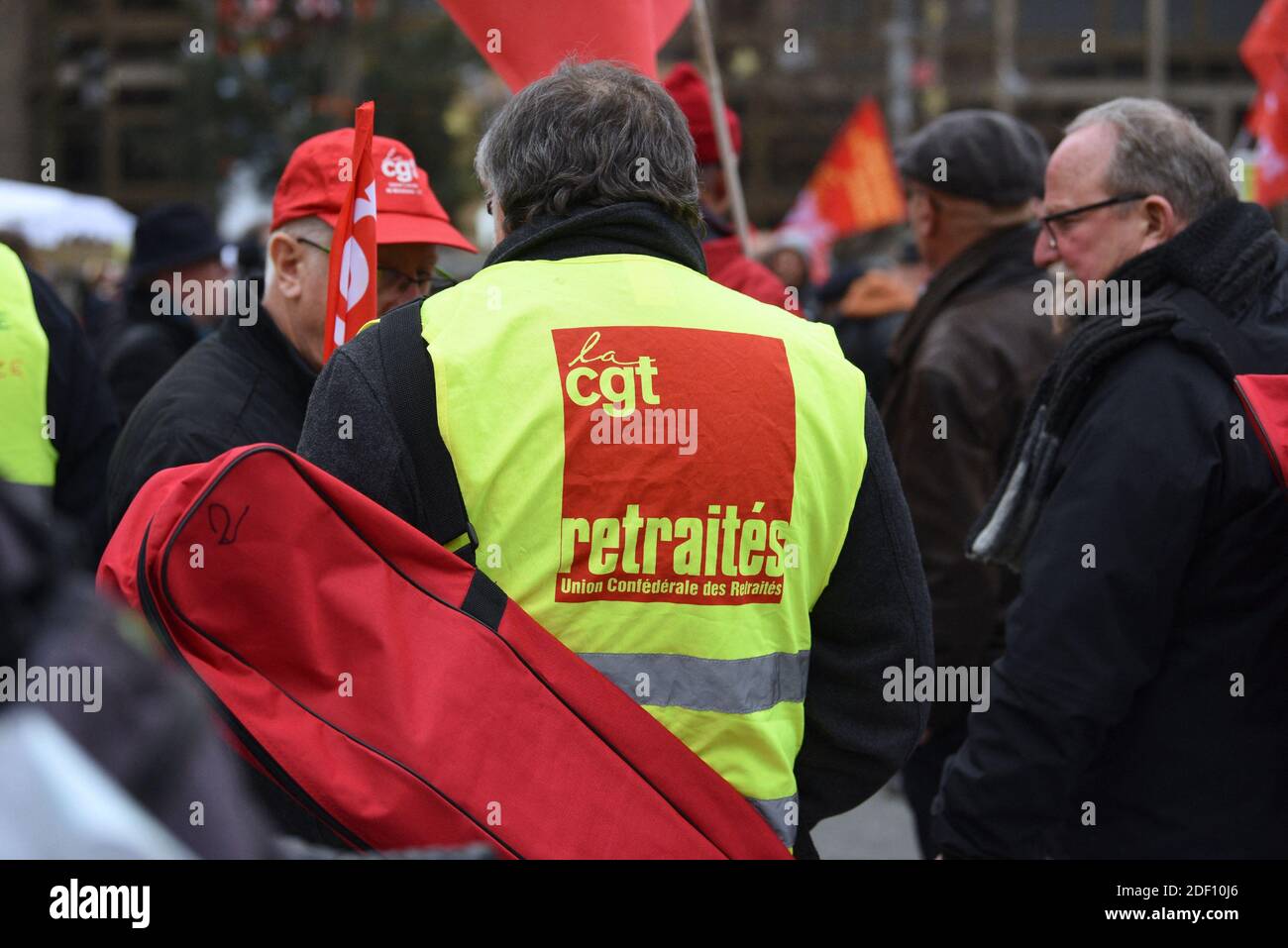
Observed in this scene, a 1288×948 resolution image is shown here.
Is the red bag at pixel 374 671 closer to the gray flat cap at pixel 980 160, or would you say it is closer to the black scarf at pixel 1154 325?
the black scarf at pixel 1154 325

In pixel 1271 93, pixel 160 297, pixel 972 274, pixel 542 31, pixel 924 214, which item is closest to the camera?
pixel 542 31

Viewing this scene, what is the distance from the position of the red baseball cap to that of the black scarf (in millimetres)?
1292

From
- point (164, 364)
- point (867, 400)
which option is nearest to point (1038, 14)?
point (164, 364)

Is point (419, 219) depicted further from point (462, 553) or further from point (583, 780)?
point (583, 780)

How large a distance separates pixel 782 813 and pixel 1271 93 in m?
6.33

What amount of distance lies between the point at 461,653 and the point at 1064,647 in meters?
1.18

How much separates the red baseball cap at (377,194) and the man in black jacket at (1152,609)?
139 centimetres

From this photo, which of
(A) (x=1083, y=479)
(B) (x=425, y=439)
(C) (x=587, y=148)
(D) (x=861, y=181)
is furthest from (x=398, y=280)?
(D) (x=861, y=181)

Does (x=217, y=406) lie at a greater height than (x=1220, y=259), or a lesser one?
lesser

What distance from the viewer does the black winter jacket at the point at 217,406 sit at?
10.0ft

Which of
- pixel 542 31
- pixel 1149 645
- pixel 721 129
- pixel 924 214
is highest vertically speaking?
pixel 542 31

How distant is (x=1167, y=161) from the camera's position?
120 inches

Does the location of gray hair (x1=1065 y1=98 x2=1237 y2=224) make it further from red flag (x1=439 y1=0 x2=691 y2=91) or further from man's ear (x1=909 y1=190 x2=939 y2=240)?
man's ear (x1=909 y1=190 x2=939 y2=240)

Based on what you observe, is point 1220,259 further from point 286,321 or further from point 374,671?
point 286,321
